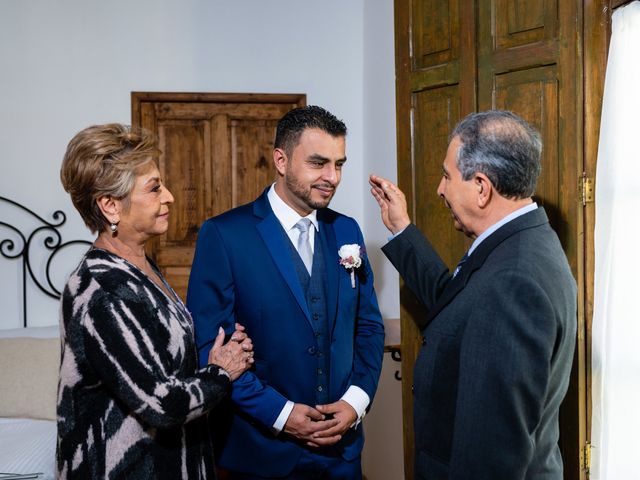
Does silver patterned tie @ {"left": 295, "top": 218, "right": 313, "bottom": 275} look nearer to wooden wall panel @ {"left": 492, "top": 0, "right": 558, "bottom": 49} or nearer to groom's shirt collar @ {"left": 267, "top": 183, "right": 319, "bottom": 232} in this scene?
groom's shirt collar @ {"left": 267, "top": 183, "right": 319, "bottom": 232}

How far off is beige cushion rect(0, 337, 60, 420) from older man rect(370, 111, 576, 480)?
7.69 ft

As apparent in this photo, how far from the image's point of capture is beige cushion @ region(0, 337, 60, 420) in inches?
132

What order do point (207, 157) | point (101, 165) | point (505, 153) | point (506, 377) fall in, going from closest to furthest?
point (506, 377) < point (505, 153) < point (101, 165) < point (207, 157)

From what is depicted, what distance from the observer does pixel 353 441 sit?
2176 millimetres

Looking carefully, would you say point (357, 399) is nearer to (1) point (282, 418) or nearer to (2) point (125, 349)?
(1) point (282, 418)

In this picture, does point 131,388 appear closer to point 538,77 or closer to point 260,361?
point 260,361

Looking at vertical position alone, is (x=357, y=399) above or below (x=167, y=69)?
below

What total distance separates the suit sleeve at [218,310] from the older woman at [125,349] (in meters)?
0.09

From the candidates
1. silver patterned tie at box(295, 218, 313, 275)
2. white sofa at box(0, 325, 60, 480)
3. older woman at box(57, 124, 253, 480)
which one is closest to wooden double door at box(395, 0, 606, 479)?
silver patterned tie at box(295, 218, 313, 275)

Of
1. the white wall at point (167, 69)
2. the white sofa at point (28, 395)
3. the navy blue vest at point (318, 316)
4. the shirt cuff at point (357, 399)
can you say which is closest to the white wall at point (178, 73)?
the white wall at point (167, 69)

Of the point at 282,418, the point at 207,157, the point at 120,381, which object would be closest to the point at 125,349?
the point at 120,381

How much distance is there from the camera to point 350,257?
219 centimetres

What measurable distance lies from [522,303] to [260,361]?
93 centimetres

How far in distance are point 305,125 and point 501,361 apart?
105 cm
